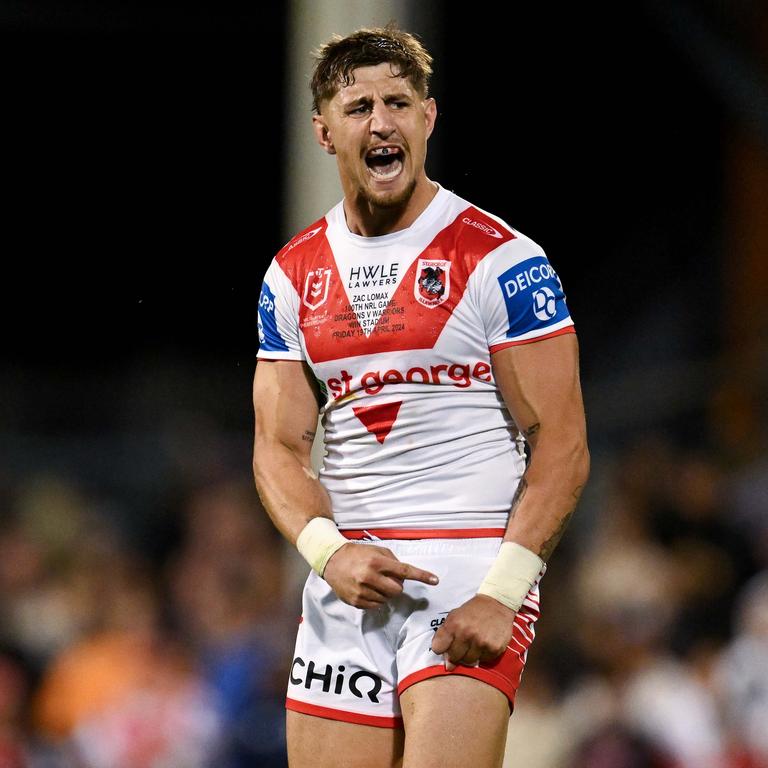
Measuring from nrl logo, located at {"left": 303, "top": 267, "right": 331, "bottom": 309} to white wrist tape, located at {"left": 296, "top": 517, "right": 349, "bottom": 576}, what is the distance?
18.7 inches

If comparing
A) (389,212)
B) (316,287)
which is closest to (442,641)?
(316,287)

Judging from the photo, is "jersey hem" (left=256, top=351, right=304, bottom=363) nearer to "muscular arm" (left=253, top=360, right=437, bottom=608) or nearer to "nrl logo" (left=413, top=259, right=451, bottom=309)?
"muscular arm" (left=253, top=360, right=437, bottom=608)

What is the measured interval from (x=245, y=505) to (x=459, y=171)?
4.82m

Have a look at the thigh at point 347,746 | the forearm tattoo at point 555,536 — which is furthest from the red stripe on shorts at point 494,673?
the forearm tattoo at point 555,536

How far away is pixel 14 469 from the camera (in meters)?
10.1

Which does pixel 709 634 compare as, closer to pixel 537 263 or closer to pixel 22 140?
pixel 537 263

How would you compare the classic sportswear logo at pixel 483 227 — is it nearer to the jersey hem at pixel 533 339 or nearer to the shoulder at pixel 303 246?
the jersey hem at pixel 533 339

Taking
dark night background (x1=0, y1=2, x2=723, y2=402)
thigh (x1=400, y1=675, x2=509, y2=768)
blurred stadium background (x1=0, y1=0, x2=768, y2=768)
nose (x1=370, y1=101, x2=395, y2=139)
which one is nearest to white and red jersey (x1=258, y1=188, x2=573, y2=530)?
nose (x1=370, y1=101, x2=395, y2=139)

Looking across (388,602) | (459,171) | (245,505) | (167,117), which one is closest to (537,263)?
(388,602)

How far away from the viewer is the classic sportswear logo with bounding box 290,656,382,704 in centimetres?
337

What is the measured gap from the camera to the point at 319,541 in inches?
132

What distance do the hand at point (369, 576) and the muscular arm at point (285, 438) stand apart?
0.21m

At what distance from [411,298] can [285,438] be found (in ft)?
1.49

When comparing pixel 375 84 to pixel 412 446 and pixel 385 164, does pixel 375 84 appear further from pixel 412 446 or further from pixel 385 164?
pixel 412 446
